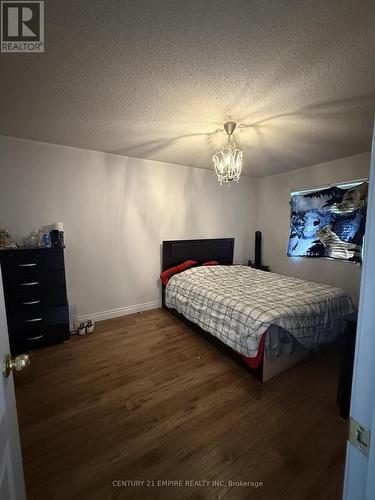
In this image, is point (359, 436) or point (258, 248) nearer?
point (359, 436)

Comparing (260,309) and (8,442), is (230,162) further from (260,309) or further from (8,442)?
(8,442)

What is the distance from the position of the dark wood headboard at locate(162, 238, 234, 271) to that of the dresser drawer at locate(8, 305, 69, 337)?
5.09 feet

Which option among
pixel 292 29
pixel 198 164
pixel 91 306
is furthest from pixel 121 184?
pixel 292 29

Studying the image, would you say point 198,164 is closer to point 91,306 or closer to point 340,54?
point 340,54

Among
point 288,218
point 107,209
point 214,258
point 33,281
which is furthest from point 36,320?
point 288,218

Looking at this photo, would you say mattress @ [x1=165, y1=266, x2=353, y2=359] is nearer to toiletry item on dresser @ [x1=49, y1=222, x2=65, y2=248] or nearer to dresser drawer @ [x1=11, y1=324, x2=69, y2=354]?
dresser drawer @ [x1=11, y1=324, x2=69, y2=354]

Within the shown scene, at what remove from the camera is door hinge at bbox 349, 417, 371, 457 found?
1.55 ft

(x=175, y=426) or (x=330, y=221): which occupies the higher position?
(x=330, y=221)

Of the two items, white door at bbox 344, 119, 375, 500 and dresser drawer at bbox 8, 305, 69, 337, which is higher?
white door at bbox 344, 119, 375, 500

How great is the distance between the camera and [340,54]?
1.20 meters

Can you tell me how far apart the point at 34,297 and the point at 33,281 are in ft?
0.60

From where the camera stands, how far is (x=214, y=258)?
388 cm

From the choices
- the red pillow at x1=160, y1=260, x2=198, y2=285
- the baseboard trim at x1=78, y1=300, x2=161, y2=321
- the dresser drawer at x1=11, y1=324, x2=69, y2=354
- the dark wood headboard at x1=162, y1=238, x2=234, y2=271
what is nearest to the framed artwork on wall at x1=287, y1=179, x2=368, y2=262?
the dark wood headboard at x1=162, y1=238, x2=234, y2=271

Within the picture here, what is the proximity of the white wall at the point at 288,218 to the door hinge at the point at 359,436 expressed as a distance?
310 centimetres
